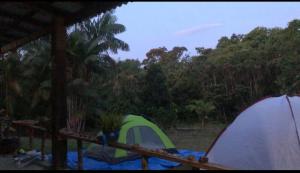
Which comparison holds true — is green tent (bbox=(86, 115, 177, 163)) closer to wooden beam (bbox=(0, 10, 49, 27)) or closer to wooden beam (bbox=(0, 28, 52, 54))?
wooden beam (bbox=(0, 28, 52, 54))

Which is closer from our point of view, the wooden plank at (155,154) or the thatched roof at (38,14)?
the wooden plank at (155,154)

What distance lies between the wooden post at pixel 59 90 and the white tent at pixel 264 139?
260cm

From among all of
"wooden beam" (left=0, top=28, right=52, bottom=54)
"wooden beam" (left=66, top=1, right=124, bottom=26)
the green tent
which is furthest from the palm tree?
"wooden beam" (left=66, top=1, right=124, bottom=26)

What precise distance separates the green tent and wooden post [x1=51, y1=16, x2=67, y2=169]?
2.73 meters

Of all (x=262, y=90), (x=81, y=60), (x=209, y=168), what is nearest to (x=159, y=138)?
(x=209, y=168)

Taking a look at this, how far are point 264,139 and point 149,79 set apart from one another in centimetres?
1398

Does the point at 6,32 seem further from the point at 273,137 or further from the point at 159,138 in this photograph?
the point at 273,137

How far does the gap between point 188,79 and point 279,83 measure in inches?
191

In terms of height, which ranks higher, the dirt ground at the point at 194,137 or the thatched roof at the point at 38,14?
the thatched roof at the point at 38,14

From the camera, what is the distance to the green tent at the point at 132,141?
30.9ft

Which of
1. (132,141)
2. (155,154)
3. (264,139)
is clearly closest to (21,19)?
(155,154)

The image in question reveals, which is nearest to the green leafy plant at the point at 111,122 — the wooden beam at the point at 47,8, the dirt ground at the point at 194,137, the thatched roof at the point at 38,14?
the thatched roof at the point at 38,14

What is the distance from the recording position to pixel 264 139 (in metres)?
6.72

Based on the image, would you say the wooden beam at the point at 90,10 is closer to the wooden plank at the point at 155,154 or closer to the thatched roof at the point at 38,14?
the thatched roof at the point at 38,14
